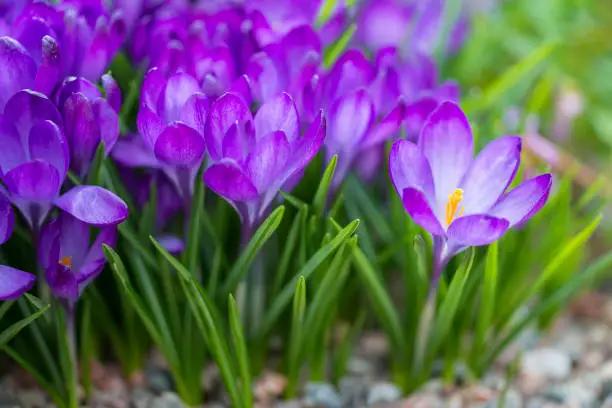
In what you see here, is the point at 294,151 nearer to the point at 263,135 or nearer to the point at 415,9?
the point at 263,135

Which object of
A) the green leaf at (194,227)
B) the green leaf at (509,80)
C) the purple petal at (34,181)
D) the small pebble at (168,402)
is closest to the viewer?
the purple petal at (34,181)

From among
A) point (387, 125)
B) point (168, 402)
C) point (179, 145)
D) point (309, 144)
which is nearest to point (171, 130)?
point (179, 145)

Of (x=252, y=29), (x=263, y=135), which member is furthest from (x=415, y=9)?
(x=263, y=135)

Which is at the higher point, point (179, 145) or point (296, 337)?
point (179, 145)

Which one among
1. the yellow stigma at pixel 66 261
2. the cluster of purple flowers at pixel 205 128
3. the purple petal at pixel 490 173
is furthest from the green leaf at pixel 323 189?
the yellow stigma at pixel 66 261

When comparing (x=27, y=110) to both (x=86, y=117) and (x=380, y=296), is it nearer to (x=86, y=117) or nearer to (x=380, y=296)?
(x=86, y=117)

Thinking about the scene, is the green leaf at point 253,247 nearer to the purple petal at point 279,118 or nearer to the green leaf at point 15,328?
the purple petal at point 279,118

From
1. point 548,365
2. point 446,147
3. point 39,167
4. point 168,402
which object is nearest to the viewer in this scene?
point 39,167
